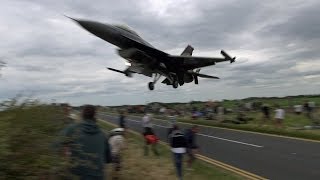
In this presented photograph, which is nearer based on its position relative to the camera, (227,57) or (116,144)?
(116,144)

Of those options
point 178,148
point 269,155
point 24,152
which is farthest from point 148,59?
point 24,152

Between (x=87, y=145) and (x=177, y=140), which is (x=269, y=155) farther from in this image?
(x=87, y=145)

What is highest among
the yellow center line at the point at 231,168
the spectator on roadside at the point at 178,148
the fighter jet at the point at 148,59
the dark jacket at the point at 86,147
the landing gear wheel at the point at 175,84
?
the fighter jet at the point at 148,59

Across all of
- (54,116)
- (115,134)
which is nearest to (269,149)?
(115,134)

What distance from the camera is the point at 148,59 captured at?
28.2m

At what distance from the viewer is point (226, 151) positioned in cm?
2017

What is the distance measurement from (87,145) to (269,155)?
Answer: 42.4 ft

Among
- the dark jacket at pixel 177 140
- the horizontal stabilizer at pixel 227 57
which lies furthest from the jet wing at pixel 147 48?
the dark jacket at pixel 177 140

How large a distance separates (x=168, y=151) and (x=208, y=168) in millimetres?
5503

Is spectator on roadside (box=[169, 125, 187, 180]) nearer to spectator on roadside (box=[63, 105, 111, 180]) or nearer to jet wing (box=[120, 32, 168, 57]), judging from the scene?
spectator on roadside (box=[63, 105, 111, 180])

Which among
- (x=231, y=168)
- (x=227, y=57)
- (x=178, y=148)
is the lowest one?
(x=231, y=168)

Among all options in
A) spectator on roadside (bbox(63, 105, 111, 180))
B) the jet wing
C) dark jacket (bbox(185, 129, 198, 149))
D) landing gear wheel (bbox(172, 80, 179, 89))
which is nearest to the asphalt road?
dark jacket (bbox(185, 129, 198, 149))

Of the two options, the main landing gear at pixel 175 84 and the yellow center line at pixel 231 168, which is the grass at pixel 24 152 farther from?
the main landing gear at pixel 175 84

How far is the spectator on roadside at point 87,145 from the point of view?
6234 mm
